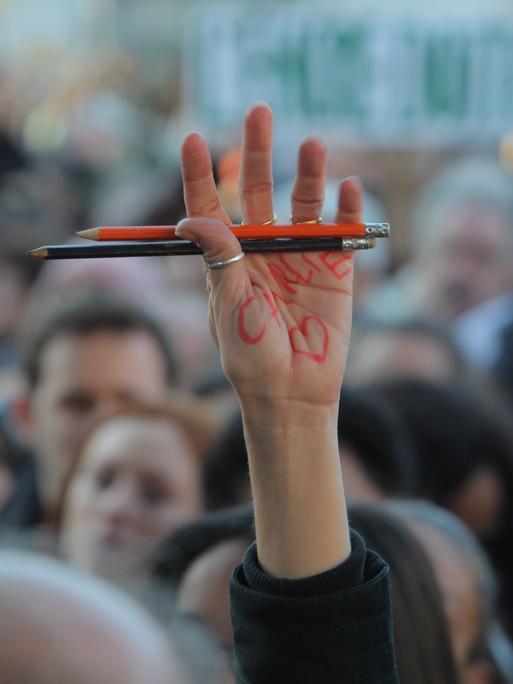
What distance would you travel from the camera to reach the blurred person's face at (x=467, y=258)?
5.28 meters

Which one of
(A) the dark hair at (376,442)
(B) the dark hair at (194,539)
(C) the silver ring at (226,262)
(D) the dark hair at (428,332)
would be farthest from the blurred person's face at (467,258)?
(C) the silver ring at (226,262)

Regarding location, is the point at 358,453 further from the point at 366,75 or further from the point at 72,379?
the point at 366,75

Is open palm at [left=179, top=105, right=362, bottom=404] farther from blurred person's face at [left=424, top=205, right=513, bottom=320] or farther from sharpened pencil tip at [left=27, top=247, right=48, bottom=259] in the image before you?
blurred person's face at [left=424, top=205, right=513, bottom=320]

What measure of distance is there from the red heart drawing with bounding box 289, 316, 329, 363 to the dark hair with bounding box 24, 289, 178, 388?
7.23ft

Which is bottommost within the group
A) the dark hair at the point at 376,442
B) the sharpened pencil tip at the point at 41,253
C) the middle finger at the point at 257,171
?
the dark hair at the point at 376,442

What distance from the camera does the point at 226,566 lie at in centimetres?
189

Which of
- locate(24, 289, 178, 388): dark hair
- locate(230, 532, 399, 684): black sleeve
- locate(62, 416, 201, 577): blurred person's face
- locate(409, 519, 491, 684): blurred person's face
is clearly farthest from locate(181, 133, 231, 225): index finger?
locate(24, 289, 178, 388): dark hair

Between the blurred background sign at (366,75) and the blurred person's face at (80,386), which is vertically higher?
the blurred background sign at (366,75)

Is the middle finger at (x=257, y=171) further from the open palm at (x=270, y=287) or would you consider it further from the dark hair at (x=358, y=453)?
the dark hair at (x=358, y=453)

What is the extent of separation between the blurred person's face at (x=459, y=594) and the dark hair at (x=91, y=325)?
5.41ft

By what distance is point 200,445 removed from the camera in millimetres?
3004

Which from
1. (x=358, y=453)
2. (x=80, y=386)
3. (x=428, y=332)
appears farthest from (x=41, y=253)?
(x=428, y=332)

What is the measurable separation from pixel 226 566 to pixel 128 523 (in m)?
0.97

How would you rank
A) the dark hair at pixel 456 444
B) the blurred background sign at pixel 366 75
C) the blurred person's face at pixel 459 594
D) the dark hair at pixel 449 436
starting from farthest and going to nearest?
the blurred background sign at pixel 366 75, the dark hair at pixel 449 436, the dark hair at pixel 456 444, the blurred person's face at pixel 459 594
